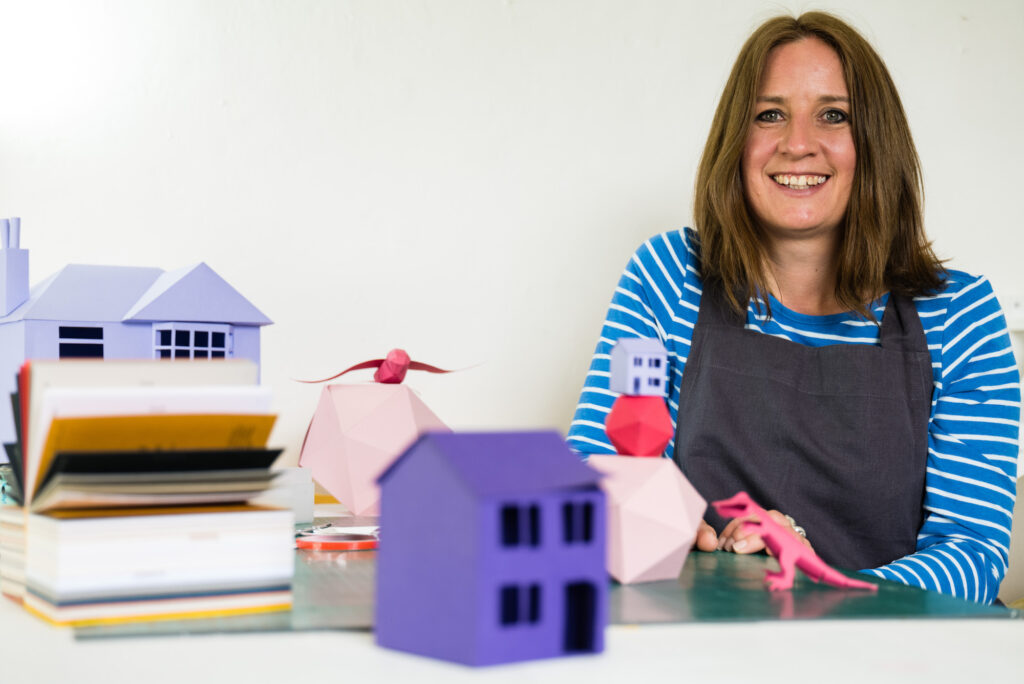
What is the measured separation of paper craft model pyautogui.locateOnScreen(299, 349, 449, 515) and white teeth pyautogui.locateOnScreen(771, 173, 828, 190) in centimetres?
62

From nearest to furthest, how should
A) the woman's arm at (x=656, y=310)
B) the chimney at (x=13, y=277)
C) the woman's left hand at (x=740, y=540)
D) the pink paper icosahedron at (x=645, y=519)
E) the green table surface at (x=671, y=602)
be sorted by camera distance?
the green table surface at (x=671, y=602) → the pink paper icosahedron at (x=645, y=519) → the woman's left hand at (x=740, y=540) → the chimney at (x=13, y=277) → the woman's arm at (x=656, y=310)

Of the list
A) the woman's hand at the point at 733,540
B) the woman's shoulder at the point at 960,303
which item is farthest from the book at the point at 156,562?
the woman's shoulder at the point at 960,303

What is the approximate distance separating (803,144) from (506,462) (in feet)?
3.42

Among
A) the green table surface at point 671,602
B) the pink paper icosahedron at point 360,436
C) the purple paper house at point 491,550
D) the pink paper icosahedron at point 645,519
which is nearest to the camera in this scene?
the purple paper house at point 491,550

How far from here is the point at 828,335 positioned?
1.44m

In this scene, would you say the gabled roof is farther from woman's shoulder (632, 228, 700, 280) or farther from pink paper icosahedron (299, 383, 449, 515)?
woman's shoulder (632, 228, 700, 280)

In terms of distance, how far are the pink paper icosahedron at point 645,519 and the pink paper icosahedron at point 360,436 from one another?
1.50 ft

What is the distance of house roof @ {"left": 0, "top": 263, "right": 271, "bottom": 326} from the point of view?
108cm

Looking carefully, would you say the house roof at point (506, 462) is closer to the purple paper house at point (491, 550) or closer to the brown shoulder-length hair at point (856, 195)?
the purple paper house at point (491, 550)

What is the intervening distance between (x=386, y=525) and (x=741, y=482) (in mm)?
830

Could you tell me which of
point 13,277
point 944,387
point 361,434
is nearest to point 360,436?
point 361,434

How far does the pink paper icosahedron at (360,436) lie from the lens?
→ 1223 millimetres

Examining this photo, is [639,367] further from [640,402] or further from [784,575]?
[784,575]

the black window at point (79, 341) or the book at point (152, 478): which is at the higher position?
the black window at point (79, 341)
